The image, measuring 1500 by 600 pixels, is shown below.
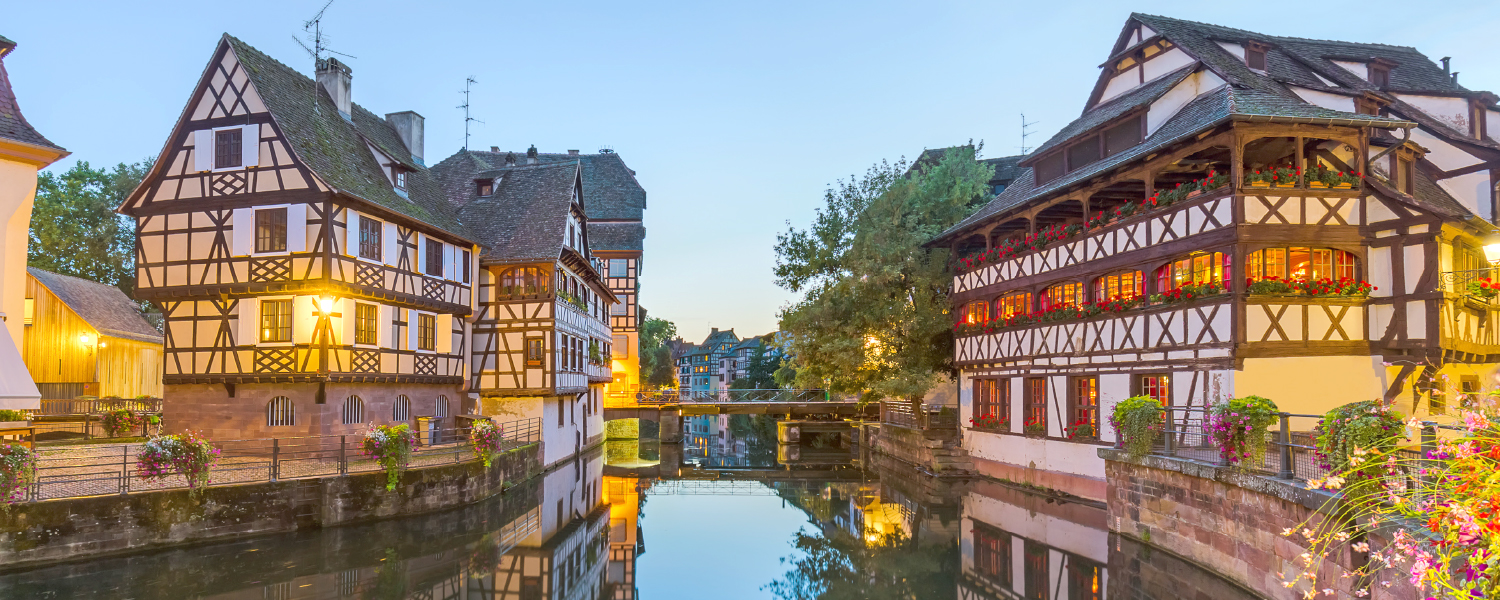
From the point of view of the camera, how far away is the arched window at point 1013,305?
26.0 m

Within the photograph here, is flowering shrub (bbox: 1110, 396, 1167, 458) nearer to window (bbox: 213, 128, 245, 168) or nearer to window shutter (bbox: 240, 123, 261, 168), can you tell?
window shutter (bbox: 240, 123, 261, 168)

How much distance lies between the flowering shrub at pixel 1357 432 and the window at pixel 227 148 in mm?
23222

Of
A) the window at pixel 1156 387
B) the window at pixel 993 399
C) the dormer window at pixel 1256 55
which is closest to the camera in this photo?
the window at pixel 1156 387

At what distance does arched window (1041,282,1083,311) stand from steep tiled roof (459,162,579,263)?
14.9 metres

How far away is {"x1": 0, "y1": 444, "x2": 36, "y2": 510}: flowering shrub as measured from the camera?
562 inches

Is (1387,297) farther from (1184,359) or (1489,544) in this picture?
(1489,544)

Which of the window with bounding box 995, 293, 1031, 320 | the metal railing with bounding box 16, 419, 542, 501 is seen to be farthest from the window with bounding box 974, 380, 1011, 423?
the metal railing with bounding box 16, 419, 542, 501

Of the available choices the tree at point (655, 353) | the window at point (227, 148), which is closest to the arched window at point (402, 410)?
the window at point (227, 148)

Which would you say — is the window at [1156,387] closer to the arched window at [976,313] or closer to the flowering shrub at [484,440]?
the arched window at [976,313]

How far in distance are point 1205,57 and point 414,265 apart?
20821mm

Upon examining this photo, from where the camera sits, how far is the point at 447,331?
26.8 metres

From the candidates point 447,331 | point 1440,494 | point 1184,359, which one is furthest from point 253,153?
point 1440,494

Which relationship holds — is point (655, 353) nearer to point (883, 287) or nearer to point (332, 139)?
point (883, 287)

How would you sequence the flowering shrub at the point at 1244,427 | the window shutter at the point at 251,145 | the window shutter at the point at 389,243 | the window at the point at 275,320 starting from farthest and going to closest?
the window shutter at the point at 389,243
the window shutter at the point at 251,145
the window at the point at 275,320
the flowering shrub at the point at 1244,427
